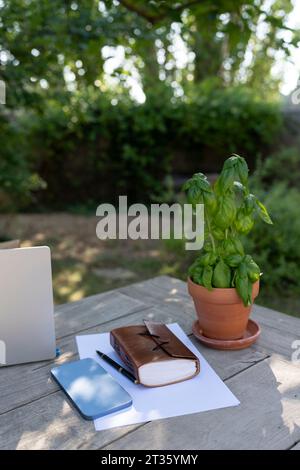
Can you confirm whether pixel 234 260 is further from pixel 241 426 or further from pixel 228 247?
pixel 241 426

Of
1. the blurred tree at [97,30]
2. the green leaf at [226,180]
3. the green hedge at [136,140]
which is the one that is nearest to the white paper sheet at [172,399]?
the green leaf at [226,180]

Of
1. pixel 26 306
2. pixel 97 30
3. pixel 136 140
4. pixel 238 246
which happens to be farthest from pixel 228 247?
pixel 136 140

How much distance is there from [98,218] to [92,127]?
1.25 metres

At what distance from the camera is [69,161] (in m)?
6.11

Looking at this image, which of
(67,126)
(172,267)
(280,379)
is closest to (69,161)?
(67,126)

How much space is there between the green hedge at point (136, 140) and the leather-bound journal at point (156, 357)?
485 cm

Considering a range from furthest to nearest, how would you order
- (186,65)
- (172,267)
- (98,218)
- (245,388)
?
(186,65)
(98,218)
(172,267)
(245,388)

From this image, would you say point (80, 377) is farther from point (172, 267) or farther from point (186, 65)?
point (186, 65)

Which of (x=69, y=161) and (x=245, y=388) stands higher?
(x=69, y=161)

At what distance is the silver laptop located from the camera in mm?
Answer: 1062

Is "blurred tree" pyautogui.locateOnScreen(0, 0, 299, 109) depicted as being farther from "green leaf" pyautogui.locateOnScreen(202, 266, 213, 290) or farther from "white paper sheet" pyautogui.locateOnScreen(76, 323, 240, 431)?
"white paper sheet" pyautogui.locateOnScreen(76, 323, 240, 431)

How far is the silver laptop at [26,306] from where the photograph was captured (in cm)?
106

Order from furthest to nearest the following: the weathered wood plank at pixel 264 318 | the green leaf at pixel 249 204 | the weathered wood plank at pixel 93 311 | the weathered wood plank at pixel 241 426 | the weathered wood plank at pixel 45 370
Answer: the weathered wood plank at pixel 93 311, the weathered wood plank at pixel 264 318, the green leaf at pixel 249 204, the weathered wood plank at pixel 45 370, the weathered wood plank at pixel 241 426

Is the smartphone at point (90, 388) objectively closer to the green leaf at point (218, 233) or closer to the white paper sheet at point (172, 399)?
the white paper sheet at point (172, 399)
